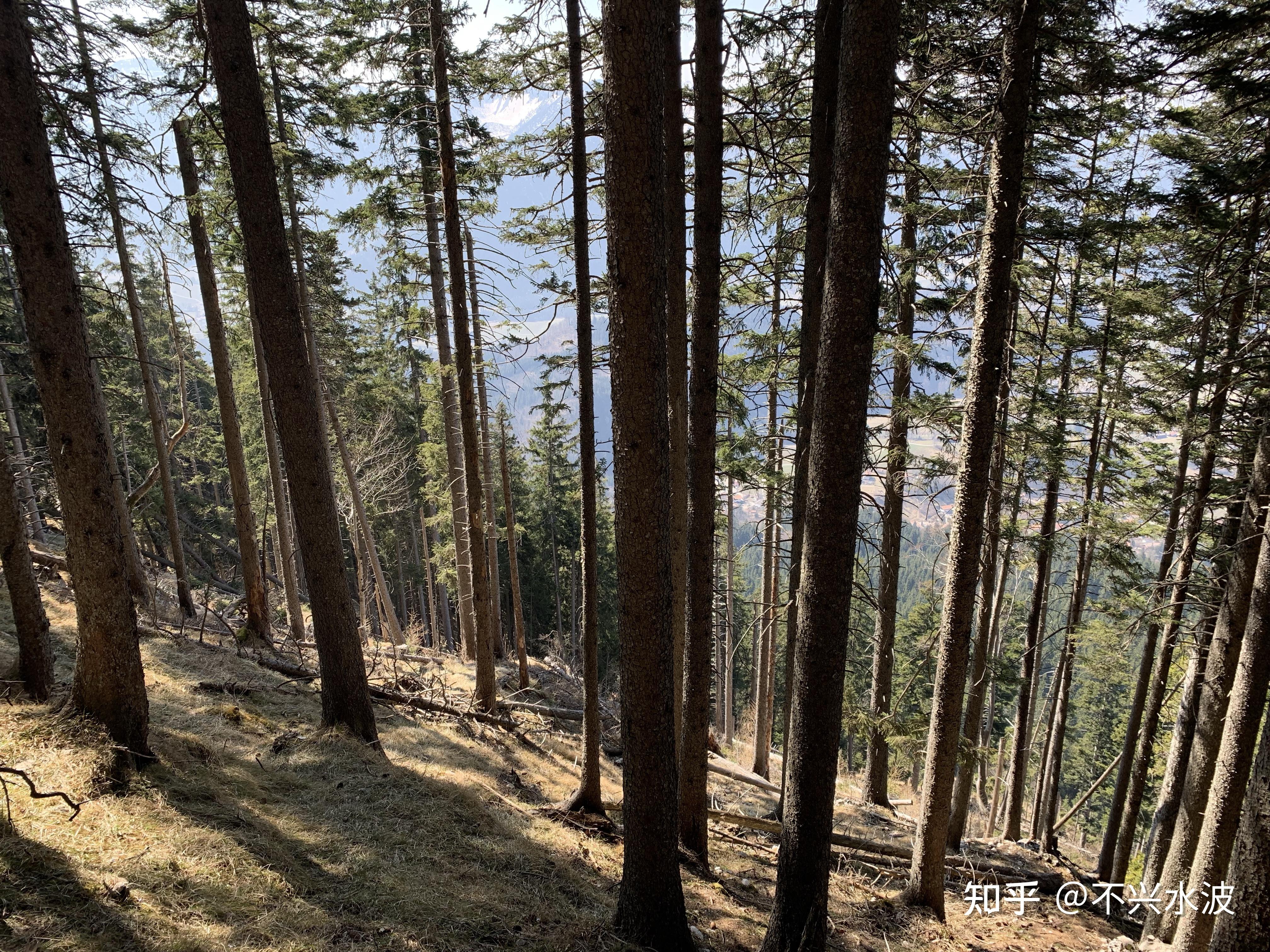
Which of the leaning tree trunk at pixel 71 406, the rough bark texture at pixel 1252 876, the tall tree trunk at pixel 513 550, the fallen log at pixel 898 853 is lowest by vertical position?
the fallen log at pixel 898 853

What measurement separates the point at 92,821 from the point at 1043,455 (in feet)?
41.1

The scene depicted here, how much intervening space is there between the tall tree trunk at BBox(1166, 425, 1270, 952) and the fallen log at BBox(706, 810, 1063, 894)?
351cm

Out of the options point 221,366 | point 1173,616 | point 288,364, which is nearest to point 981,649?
point 1173,616

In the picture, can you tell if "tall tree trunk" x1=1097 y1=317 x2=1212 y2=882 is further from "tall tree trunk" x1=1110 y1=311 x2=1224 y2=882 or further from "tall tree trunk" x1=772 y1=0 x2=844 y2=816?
"tall tree trunk" x1=772 y1=0 x2=844 y2=816

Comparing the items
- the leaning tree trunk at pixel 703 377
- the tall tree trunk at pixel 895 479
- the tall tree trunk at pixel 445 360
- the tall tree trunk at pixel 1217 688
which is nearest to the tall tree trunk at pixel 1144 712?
the tall tree trunk at pixel 1217 688

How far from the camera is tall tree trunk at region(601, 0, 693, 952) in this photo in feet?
12.9

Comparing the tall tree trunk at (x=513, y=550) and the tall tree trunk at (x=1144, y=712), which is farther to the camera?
the tall tree trunk at (x=513, y=550)

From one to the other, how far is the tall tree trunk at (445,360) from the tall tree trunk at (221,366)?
3.74 m

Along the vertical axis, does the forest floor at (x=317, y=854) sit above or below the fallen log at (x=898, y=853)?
above

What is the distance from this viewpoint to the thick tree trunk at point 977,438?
5.91m

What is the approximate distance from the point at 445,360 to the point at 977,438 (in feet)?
39.6

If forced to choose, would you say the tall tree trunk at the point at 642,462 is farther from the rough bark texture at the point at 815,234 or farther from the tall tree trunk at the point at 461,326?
the tall tree trunk at the point at 461,326

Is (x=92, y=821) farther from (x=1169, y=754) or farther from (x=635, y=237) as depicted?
(x=1169, y=754)

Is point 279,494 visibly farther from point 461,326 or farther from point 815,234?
point 815,234
